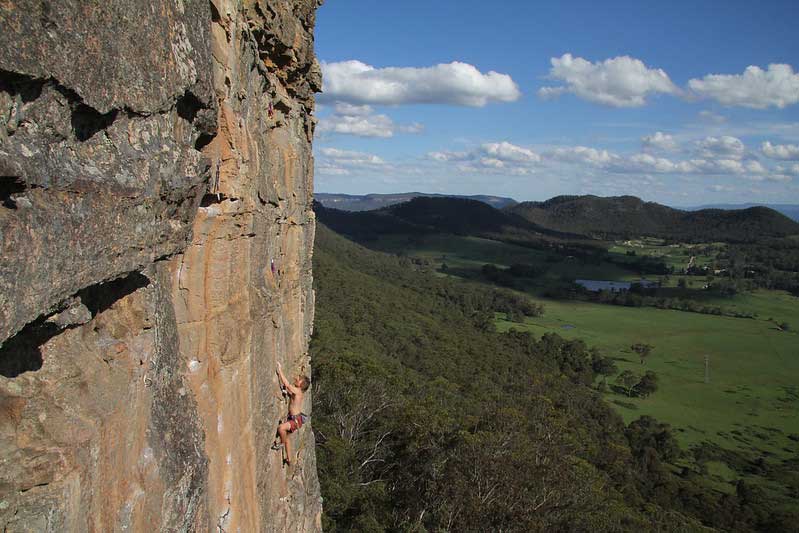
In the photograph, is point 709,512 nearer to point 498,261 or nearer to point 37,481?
point 37,481

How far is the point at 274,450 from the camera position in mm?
12383

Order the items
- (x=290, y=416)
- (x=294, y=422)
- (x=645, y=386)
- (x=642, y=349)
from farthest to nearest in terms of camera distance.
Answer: (x=642, y=349), (x=645, y=386), (x=290, y=416), (x=294, y=422)

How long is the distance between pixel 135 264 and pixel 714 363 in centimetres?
10505

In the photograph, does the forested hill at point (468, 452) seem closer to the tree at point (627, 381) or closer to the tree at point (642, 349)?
the tree at point (627, 381)

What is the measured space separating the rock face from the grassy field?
55.2 meters

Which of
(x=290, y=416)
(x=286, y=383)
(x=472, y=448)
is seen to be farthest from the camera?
(x=472, y=448)

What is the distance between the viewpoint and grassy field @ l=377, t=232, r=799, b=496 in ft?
214

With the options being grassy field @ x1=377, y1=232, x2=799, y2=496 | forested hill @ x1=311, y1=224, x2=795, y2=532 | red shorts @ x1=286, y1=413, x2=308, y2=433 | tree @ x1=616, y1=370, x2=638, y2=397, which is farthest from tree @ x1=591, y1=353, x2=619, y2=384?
red shorts @ x1=286, y1=413, x2=308, y2=433

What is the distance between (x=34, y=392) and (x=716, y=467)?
64008 mm

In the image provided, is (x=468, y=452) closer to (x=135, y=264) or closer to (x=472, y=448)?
(x=472, y=448)

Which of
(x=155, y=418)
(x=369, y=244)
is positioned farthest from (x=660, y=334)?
(x=155, y=418)

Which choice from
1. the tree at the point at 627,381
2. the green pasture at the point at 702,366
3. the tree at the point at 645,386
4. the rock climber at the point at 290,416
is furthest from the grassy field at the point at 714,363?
the rock climber at the point at 290,416

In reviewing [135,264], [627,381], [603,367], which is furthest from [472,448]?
[603,367]

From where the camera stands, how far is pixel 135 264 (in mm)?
6336
